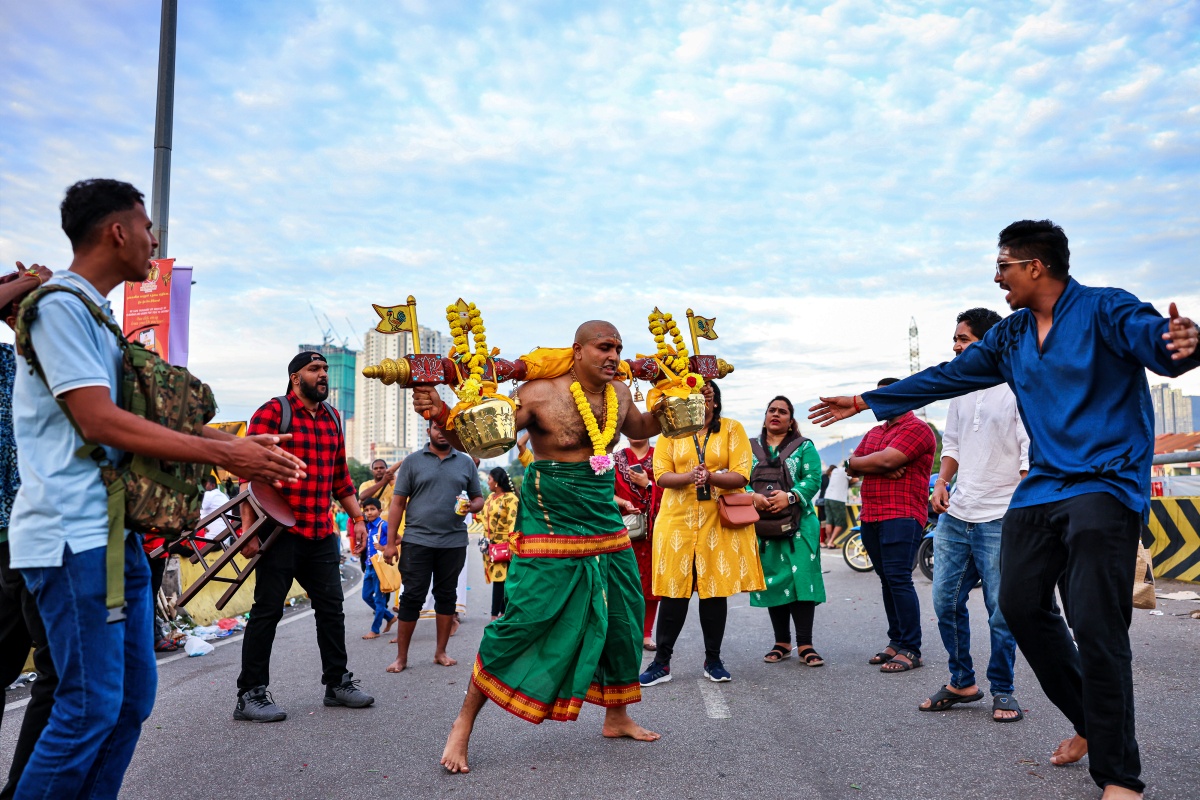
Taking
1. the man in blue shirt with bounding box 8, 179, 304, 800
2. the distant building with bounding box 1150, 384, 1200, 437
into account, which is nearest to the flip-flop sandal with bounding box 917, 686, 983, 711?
the man in blue shirt with bounding box 8, 179, 304, 800

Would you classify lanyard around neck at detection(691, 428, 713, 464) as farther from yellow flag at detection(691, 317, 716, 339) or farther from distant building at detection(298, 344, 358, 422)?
distant building at detection(298, 344, 358, 422)

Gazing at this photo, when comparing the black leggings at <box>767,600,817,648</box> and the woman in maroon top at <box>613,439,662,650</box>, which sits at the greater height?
the woman in maroon top at <box>613,439,662,650</box>

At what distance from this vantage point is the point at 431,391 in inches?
181

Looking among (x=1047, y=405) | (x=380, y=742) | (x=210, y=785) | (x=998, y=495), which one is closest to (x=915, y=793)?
(x=1047, y=405)

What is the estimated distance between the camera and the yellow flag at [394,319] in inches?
183

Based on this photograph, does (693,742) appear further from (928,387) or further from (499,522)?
(499,522)

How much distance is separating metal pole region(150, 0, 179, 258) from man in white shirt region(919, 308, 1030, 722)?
7214 millimetres

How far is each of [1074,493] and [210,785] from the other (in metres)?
Result: 3.94

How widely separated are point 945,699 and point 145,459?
435cm

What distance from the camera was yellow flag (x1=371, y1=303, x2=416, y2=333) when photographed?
4641mm

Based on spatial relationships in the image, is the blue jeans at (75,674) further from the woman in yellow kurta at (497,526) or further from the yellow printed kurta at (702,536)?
the woman in yellow kurta at (497,526)

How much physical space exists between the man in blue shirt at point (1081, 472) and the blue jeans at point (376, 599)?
7.04m

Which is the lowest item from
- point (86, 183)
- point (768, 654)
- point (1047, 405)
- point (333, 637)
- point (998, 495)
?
point (768, 654)

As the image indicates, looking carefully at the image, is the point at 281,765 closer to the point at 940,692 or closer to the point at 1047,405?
the point at 940,692
